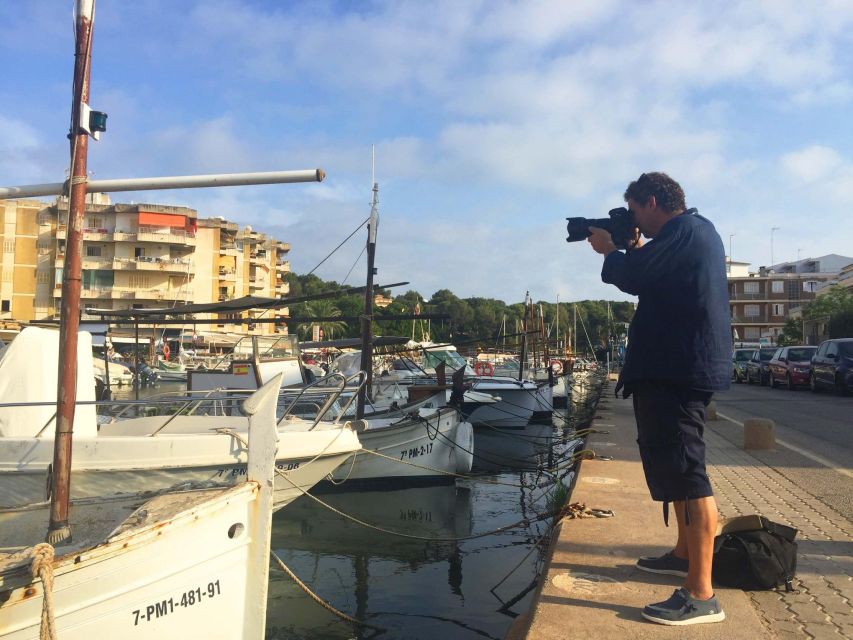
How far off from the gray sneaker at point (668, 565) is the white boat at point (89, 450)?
11.9ft

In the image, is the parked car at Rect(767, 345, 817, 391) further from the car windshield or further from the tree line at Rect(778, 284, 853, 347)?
the tree line at Rect(778, 284, 853, 347)

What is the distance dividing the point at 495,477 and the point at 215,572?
→ 1136 cm

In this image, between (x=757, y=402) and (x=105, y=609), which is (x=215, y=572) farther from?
(x=757, y=402)

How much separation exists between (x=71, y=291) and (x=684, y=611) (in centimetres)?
376

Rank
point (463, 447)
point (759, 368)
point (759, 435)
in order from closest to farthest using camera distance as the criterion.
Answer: point (759, 435) → point (463, 447) → point (759, 368)

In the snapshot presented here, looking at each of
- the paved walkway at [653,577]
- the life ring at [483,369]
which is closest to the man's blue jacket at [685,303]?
the paved walkway at [653,577]

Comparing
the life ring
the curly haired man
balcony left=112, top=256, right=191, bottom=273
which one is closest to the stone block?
the curly haired man

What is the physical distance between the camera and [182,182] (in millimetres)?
4492

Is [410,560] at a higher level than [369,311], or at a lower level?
lower

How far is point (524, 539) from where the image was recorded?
9289mm

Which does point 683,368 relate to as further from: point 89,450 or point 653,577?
point 89,450

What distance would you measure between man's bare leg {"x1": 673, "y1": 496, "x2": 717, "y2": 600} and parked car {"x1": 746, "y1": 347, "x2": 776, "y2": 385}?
97.3 feet

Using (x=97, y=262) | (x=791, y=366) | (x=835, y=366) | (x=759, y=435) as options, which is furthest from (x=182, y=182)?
(x=97, y=262)

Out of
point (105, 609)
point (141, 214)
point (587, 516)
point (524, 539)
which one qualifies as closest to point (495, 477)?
point (524, 539)
